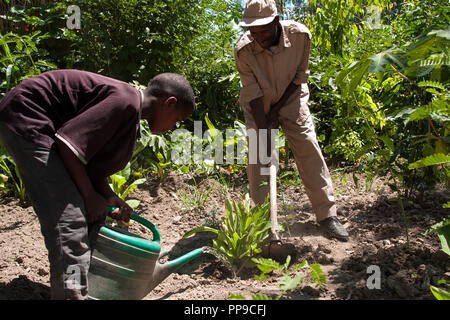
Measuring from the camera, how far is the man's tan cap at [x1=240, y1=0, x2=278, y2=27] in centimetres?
273

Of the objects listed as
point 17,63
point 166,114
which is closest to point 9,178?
point 17,63

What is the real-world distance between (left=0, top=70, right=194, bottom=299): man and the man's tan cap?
110cm

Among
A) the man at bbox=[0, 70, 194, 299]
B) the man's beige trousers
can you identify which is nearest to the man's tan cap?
the man's beige trousers

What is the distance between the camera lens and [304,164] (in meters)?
3.15

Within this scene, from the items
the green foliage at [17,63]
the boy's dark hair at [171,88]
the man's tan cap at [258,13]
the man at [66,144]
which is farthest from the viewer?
the green foliage at [17,63]

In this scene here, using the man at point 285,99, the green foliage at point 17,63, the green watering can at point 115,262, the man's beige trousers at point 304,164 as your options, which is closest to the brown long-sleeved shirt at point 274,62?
the man at point 285,99

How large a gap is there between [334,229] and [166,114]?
1580 millimetres

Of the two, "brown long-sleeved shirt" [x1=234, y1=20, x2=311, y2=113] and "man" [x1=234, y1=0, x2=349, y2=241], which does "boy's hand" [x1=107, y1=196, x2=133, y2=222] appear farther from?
"brown long-sleeved shirt" [x1=234, y1=20, x2=311, y2=113]

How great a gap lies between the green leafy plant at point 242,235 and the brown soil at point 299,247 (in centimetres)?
12

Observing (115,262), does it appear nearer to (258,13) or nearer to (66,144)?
(66,144)

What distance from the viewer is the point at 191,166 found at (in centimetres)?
421

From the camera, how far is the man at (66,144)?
6.02 ft

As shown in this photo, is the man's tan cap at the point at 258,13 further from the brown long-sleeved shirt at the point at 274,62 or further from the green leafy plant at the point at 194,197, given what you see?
the green leafy plant at the point at 194,197
